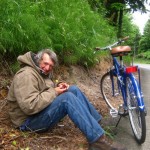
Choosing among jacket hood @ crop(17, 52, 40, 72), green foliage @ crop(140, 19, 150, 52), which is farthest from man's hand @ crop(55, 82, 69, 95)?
green foliage @ crop(140, 19, 150, 52)

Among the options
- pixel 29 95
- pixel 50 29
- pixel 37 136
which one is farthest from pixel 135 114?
pixel 50 29

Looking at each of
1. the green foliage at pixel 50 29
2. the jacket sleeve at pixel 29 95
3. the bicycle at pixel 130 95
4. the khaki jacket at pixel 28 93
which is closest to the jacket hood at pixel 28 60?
the khaki jacket at pixel 28 93

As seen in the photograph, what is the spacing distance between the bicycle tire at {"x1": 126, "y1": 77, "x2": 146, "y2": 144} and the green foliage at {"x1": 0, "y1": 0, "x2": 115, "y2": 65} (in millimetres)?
1832

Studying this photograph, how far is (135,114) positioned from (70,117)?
1.26 meters

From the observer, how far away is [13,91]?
13.9 feet

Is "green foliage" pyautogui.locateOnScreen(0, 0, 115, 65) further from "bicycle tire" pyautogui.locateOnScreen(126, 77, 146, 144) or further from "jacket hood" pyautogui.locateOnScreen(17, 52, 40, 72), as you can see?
"bicycle tire" pyautogui.locateOnScreen(126, 77, 146, 144)

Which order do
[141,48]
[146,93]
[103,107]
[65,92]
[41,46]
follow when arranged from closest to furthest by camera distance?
[65,92], [41,46], [103,107], [146,93], [141,48]

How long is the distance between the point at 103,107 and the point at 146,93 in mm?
2484

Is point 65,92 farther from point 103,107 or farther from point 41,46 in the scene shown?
point 103,107

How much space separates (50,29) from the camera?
21.4 feet

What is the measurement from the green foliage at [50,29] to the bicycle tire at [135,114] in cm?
183

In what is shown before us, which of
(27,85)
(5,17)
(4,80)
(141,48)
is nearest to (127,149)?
(27,85)

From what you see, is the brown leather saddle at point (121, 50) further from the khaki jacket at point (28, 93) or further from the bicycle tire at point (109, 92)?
the khaki jacket at point (28, 93)

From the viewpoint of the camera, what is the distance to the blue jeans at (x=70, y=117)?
4000mm
